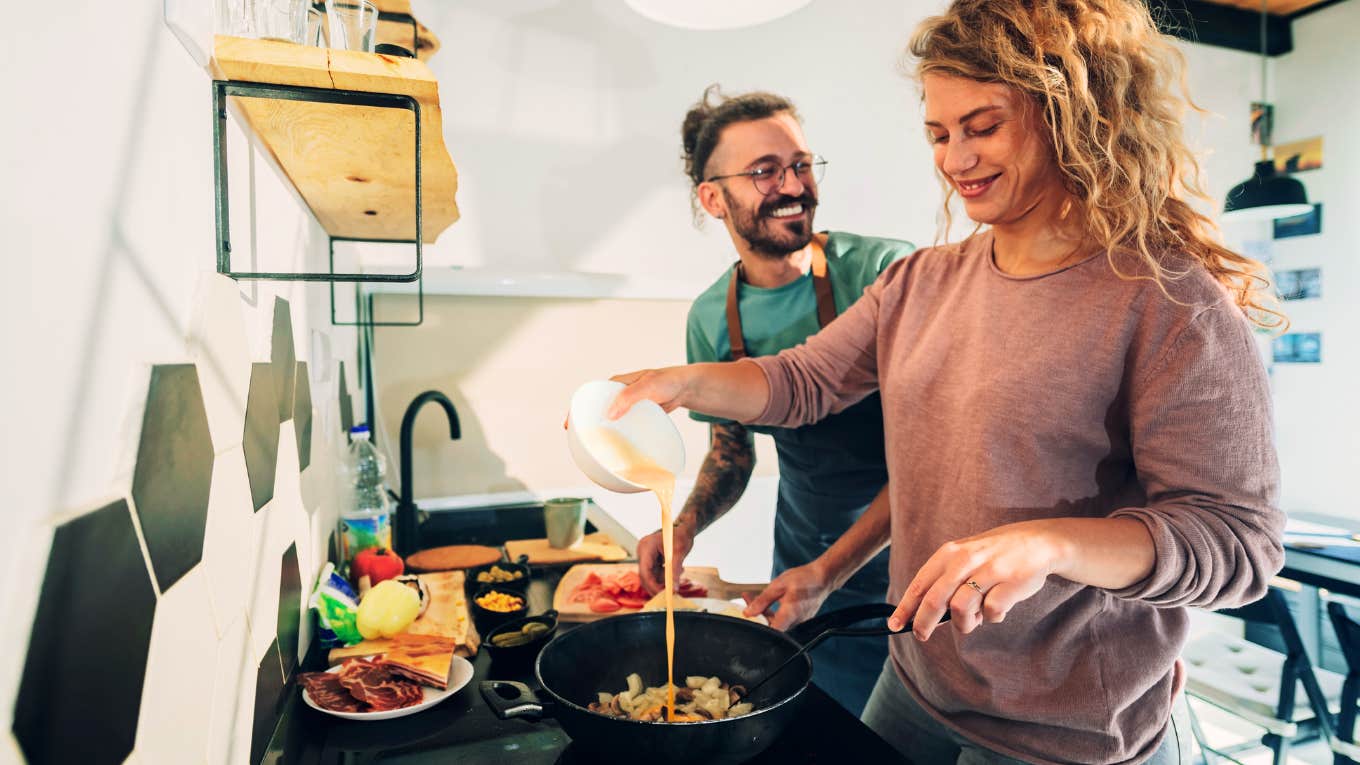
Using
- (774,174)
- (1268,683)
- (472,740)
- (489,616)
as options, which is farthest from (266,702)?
(1268,683)

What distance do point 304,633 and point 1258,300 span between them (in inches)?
54.7

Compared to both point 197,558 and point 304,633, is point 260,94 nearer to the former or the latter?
point 197,558

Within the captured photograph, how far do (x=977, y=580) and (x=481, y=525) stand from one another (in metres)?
1.79

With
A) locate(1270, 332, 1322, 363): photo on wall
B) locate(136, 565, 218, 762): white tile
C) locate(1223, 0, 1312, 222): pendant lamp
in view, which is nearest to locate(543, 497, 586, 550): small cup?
locate(136, 565, 218, 762): white tile

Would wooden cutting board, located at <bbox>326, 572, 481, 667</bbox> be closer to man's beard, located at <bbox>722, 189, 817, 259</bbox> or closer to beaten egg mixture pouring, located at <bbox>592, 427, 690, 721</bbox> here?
beaten egg mixture pouring, located at <bbox>592, 427, 690, 721</bbox>

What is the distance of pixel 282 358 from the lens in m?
1.04

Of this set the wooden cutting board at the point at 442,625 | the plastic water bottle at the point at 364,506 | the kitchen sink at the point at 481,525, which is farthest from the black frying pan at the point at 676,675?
the kitchen sink at the point at 481,525

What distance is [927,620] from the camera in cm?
76

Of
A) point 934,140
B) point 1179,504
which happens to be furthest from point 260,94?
point 1179,504

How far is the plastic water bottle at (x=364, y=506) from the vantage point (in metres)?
1.63

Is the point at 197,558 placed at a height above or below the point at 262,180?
below

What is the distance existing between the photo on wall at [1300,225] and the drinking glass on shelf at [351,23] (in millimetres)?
4626

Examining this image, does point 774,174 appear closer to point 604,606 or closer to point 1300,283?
point 604,606

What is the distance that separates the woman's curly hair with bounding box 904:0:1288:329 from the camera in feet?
3.18
